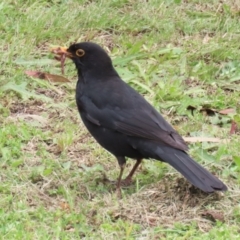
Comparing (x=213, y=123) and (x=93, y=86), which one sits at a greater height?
(x=93, y=86)

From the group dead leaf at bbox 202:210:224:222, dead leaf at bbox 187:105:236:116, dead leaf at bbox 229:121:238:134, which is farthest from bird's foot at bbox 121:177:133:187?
dead leaf at bbox 187:105:236:116

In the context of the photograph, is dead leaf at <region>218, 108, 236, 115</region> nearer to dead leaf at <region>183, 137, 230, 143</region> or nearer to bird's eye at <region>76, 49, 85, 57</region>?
dead leaf at <region>183, 137, 230, 143</region>

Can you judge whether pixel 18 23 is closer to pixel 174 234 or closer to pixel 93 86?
pixel 93 86

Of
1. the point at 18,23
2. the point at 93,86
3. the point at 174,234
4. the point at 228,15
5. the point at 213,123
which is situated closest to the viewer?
the point at 174,234

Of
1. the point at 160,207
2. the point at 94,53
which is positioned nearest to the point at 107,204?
the point at 160,207

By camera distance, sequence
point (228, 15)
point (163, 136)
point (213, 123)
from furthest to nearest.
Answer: point (228, 15)
point (213, 123)
point (163, 136)

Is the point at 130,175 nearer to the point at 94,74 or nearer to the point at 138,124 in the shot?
the point at 138,124

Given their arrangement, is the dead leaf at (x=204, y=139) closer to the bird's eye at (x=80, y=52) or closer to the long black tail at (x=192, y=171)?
the long black tail at (x=192, y=171)
